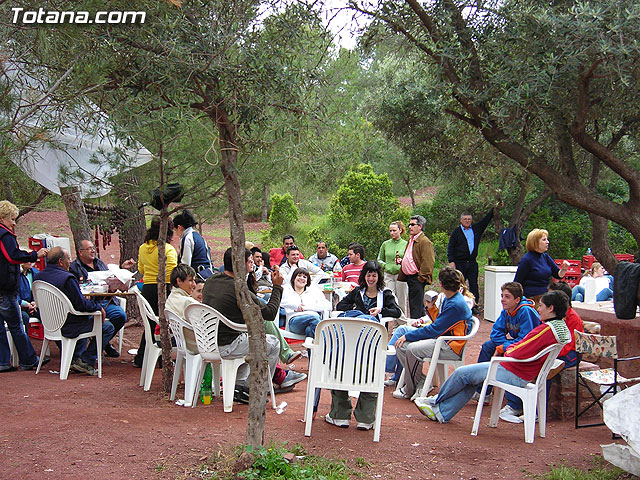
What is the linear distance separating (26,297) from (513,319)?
543cm

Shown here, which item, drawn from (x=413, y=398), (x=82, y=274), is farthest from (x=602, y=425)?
(x=82, y=274)

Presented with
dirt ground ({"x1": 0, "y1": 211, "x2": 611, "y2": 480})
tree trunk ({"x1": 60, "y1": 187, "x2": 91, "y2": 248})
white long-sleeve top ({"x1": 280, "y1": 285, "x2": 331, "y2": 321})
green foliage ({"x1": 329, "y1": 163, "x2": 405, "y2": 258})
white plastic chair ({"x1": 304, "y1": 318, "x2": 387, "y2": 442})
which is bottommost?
dirt ground ({"x1": 0, "y1": 211, "x2": 611, "y2": 480})

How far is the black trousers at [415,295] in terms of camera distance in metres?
9.71

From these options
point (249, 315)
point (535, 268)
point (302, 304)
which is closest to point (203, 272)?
point (302, 304)

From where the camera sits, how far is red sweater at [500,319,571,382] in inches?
198

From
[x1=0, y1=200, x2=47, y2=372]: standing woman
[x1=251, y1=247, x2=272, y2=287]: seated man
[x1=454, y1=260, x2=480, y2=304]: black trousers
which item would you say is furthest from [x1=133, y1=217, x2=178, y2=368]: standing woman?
[x1=454, y1=260, x2=480, y2=304]: black trousers

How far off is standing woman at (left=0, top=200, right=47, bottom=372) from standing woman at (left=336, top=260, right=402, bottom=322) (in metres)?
3.29

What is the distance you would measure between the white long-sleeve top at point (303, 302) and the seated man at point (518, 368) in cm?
225

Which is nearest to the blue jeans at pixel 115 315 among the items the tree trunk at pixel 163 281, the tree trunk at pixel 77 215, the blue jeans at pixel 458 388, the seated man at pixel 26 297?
the seated man at pixel 26 297

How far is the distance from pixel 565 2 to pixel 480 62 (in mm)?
1113

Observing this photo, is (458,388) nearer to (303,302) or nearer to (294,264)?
(303,302)

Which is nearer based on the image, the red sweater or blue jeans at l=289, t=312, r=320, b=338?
the red sweater

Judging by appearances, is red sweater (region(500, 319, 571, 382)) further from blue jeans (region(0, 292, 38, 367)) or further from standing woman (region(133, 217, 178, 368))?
blue jeans (region(0, 292, 38, 367))

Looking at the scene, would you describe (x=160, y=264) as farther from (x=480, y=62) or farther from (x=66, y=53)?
(x=480, y=62)
